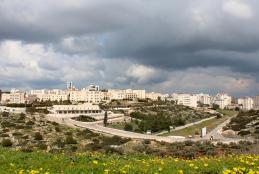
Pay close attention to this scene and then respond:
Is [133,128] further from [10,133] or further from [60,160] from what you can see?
[60,160]

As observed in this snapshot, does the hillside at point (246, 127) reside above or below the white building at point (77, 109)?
below

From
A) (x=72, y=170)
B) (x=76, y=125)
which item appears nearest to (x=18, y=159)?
(x=72, y=170)

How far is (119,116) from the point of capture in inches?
5487

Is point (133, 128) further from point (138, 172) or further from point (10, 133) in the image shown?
point (138, 172)

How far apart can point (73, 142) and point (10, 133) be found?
15.7 meters

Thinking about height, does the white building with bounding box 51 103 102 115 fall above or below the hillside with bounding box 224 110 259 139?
above

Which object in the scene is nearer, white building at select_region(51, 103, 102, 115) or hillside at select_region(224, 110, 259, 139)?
hillside at select_region(224, 110, 259, 139)

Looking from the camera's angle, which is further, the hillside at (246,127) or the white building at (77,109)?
the white building at (77,109)

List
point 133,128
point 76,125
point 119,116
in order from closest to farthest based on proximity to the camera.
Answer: point 76,125
point 133,128
point 119,116

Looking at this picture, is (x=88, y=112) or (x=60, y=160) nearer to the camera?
(x=60, y=160)

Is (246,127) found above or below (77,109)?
below

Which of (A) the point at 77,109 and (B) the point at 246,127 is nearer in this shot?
(B) the point at 246,127

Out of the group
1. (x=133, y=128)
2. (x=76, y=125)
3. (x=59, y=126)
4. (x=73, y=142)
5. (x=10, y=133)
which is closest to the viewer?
(x=73, y=142)

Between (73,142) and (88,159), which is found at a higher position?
(88,159)
